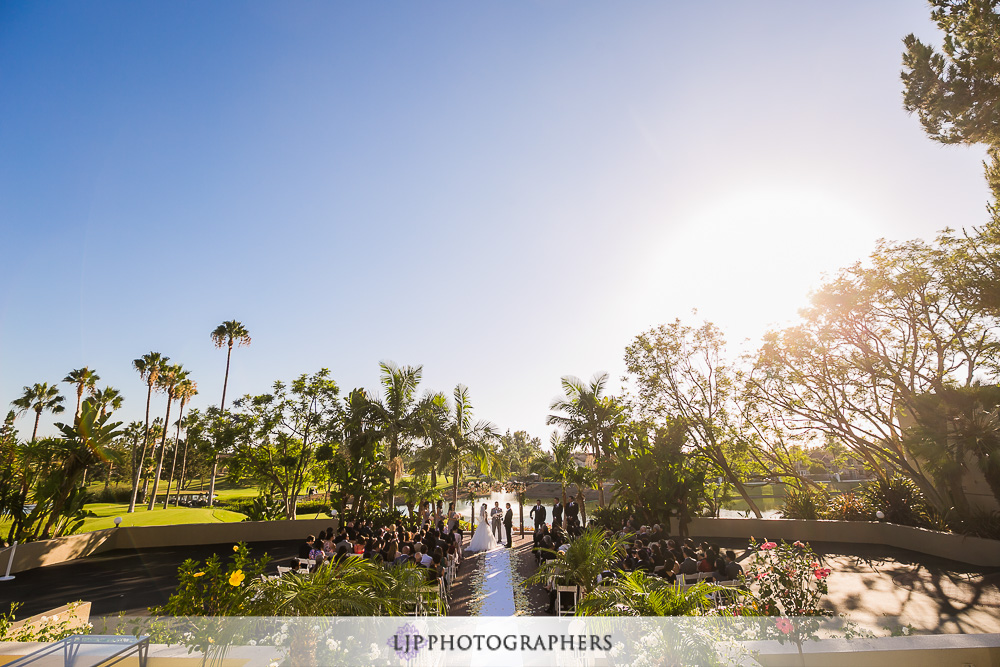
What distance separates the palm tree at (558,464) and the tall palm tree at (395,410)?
677 centimetres

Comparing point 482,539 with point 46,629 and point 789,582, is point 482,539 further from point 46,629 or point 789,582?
point 789,582

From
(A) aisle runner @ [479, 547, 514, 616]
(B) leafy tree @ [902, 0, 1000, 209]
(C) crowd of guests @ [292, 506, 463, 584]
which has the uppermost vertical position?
(B) leafy tree @ [902, 0, 1000, 209]

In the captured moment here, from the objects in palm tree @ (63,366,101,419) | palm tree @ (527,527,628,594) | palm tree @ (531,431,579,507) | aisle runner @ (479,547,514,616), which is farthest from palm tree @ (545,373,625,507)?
palm tree @ (63,366,101,419)

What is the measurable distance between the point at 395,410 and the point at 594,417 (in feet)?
30.0

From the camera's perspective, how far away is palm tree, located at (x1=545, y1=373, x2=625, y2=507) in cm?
2083

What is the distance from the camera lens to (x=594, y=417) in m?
20.9

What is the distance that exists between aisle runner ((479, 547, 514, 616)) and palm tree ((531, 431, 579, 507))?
565 cm

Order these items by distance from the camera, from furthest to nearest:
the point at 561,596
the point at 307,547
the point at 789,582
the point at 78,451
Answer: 1. the point at 78,451
2. the point at 307,547
3. the point at 561,596
4. the point at 789,582

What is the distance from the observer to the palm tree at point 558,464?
20.9 meters

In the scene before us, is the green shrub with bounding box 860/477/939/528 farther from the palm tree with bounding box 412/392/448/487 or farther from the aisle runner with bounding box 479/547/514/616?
the palm tree with bounding box 412/392/448/487

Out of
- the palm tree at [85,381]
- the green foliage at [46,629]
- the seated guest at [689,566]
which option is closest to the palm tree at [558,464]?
the seated guest at [689,566]

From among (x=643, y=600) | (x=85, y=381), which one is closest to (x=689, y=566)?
(x=643, y=600)

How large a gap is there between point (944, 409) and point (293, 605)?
18.3m

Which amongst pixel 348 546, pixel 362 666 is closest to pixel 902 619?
pixel 362 666
